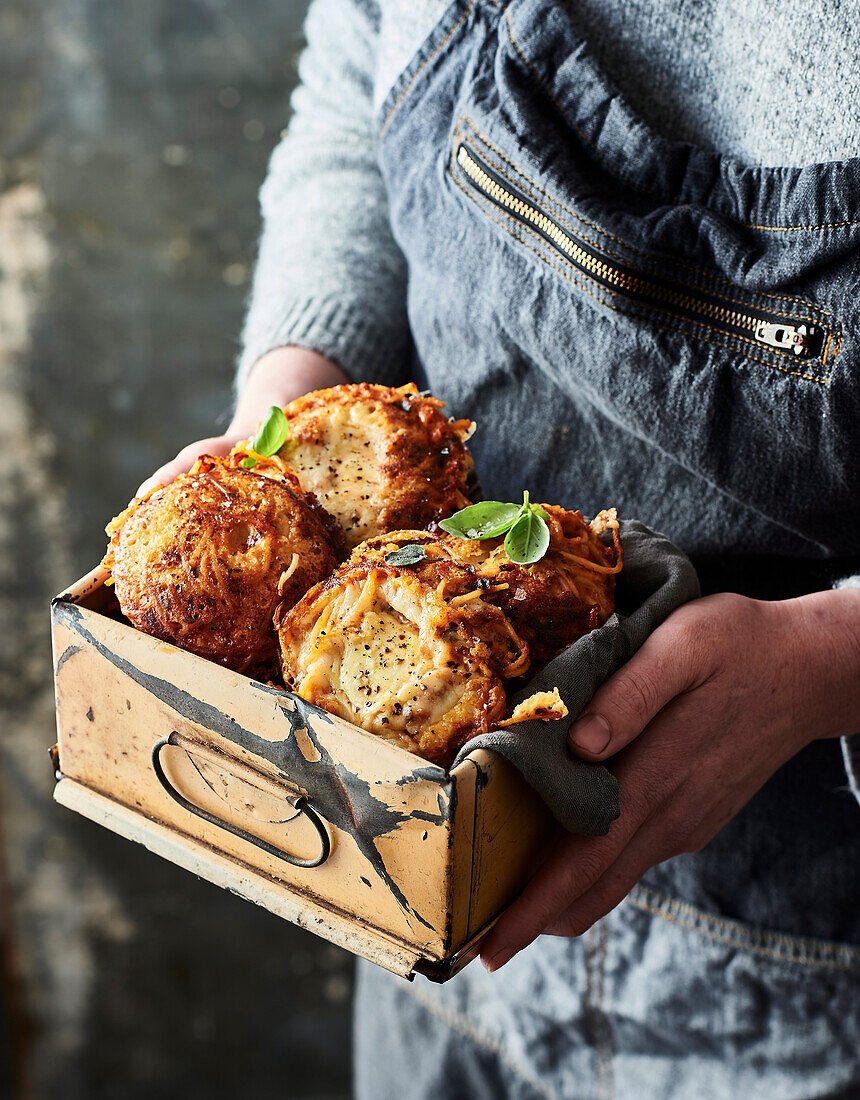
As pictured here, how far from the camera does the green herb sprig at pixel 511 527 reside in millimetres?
630

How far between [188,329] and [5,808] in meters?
1.02

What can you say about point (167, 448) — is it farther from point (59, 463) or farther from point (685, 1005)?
point (685, 1005)

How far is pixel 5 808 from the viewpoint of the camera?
79.3 inches

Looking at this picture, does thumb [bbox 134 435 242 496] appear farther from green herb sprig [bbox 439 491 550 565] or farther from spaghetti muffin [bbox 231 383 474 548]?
green herb sprig [bbox 439 491 550 565]

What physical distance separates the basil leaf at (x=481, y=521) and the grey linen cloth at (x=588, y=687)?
0.29 ft

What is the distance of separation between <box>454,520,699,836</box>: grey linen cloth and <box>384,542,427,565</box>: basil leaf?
102mm

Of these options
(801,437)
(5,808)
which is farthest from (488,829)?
(5,808)

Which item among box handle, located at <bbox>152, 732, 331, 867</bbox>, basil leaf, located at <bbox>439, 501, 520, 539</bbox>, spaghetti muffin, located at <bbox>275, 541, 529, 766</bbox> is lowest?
box handle, located at <bbox>152, 732, 331, 867</bbox>

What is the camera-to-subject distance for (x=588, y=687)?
23.9 inches

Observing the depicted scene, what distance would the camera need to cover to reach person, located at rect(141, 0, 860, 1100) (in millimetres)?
728

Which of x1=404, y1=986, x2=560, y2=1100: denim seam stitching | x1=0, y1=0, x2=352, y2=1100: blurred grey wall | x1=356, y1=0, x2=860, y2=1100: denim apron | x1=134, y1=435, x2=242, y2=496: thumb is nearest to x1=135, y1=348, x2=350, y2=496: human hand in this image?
x1=134, y1=435, x2=242, y2=496: thumb

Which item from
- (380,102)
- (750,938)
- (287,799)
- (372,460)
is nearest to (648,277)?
(372,460)

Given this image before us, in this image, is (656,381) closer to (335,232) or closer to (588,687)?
(588,687)

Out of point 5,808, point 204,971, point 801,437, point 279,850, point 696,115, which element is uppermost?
point 696,115
